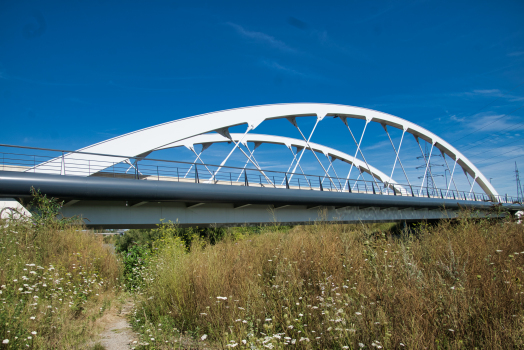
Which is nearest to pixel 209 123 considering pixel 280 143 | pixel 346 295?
pixel 346 295

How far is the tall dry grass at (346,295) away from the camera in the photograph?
10.1 ft

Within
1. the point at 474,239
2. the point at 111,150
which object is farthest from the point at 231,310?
the point at 111,150

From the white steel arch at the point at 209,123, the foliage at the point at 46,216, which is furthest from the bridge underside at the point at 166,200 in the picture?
the white steel arch at the point at 209,123

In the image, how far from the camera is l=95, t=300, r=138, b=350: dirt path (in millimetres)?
4668

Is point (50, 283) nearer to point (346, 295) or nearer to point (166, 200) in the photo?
point (346, 295)

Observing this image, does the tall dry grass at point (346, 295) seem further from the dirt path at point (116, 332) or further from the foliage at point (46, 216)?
the foliage at point (46, 216)

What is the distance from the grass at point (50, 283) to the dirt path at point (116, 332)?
0.22m

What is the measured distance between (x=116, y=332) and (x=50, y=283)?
1624 mm

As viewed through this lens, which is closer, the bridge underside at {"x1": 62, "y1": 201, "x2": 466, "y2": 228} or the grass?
the grass

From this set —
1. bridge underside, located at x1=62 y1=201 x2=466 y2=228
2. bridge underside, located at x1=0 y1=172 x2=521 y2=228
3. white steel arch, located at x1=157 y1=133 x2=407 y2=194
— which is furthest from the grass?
white steel arch, located at x1=157 y1=133 x2=407 y2=194

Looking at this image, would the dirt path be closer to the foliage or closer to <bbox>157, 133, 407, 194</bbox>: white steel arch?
the foliage

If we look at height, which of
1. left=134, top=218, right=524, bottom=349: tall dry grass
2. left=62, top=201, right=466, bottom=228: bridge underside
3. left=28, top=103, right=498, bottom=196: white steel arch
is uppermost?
left=28, top=103, right=498, bottom=196: white steel arch

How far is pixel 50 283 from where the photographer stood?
18.5 ft

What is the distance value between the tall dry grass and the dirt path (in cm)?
27
